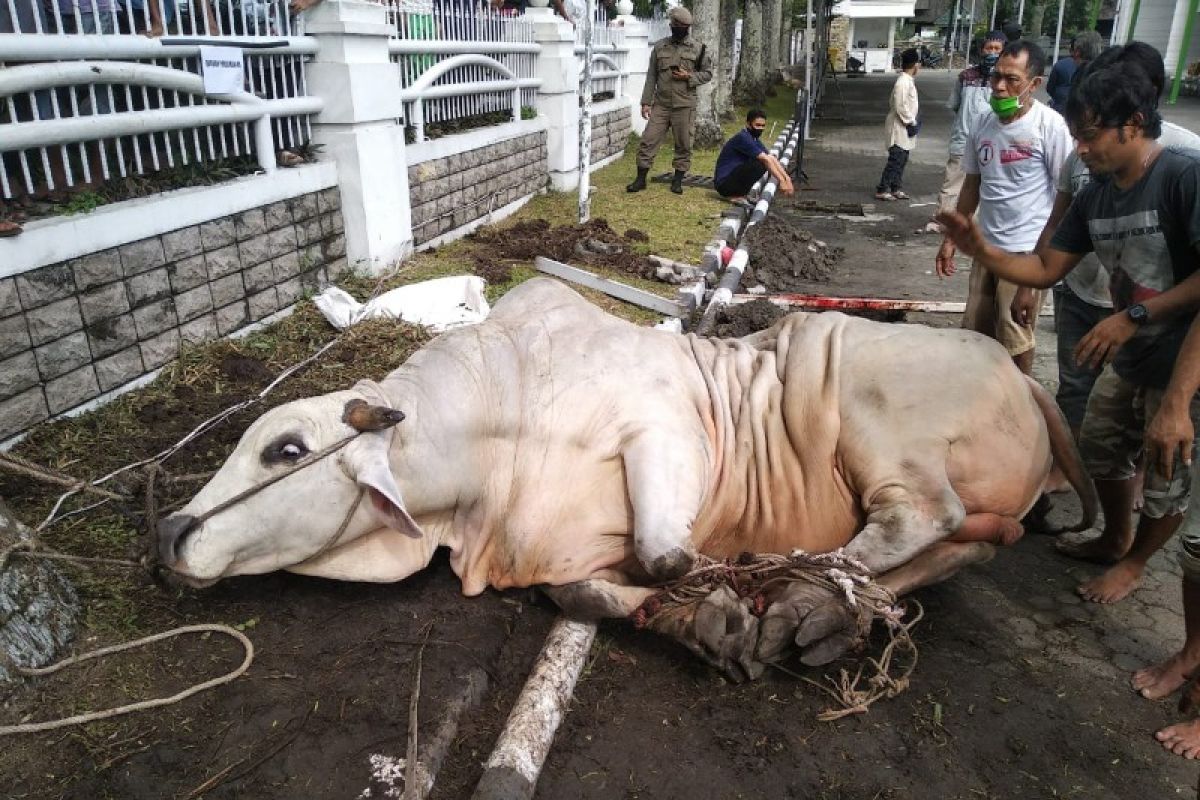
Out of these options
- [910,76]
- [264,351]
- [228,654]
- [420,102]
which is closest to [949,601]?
[228,654]

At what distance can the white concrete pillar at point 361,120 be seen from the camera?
6.58 m

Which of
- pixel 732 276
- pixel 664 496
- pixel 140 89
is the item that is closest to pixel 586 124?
pixel 732 276

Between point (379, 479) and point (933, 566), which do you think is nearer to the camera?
point (379, 479)

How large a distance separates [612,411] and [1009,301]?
109 inches

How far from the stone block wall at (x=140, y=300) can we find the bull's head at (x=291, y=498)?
5.75 ft

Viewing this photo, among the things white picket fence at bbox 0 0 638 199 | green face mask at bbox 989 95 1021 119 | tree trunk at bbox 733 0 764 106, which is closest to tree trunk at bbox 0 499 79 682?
white picket fence at bbox 0 0 638 199

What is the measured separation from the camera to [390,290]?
6.78 metres

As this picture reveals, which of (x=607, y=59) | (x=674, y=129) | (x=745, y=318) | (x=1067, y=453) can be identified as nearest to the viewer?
(x=1067, y=453)

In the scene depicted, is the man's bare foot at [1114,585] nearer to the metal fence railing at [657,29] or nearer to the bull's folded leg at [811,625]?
the bull's folded leg at [811,625]

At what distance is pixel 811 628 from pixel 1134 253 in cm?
186

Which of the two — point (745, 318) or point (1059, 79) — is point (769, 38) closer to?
point (1059, 79)

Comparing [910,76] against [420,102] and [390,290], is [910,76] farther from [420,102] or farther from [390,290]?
[390,290]

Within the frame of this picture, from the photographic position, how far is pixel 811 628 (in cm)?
309

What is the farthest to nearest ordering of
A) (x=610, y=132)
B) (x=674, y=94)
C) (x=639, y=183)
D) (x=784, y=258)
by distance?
(x=610, y=132) < (x=674, y=94) < (x=639, y=183) < (x=784, y=258)
